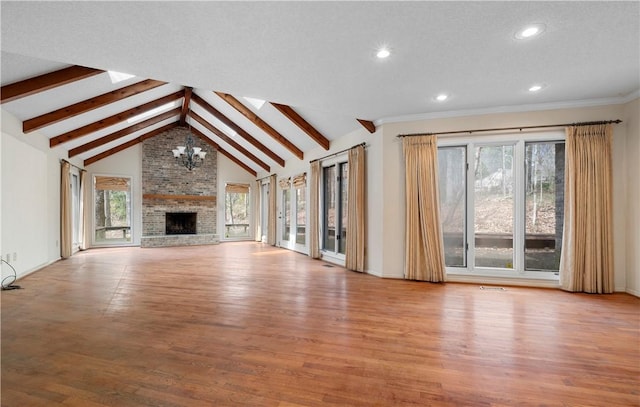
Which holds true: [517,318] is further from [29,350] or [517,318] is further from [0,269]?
[0,269]

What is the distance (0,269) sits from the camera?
441 centimetres

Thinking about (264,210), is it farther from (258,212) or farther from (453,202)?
(453,202)

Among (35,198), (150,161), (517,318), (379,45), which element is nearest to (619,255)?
(517,318)

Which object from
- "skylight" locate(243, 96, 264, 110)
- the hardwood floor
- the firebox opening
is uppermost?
"skylight" locate(243, 96, 264, 110)

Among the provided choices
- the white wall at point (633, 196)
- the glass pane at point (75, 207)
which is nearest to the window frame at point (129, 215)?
the glass pane at point (75, 207)

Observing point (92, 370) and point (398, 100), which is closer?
point (92, 370)

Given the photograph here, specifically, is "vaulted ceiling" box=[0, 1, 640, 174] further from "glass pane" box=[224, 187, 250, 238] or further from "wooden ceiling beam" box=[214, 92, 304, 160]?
"glass pane" box=[224, 187, 250, 238]

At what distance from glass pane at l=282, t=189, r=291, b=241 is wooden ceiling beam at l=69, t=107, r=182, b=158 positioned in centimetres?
398

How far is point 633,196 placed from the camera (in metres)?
4.09

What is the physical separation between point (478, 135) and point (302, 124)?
3.32 m

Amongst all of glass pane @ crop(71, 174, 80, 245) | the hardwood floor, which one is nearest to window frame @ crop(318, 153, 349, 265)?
the hardwood floor

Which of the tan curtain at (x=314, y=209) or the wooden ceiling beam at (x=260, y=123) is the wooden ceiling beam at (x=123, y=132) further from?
the tan curtain at (x=314, y=209)

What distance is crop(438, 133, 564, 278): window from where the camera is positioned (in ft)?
14.9

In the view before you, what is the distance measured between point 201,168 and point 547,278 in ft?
32.7
